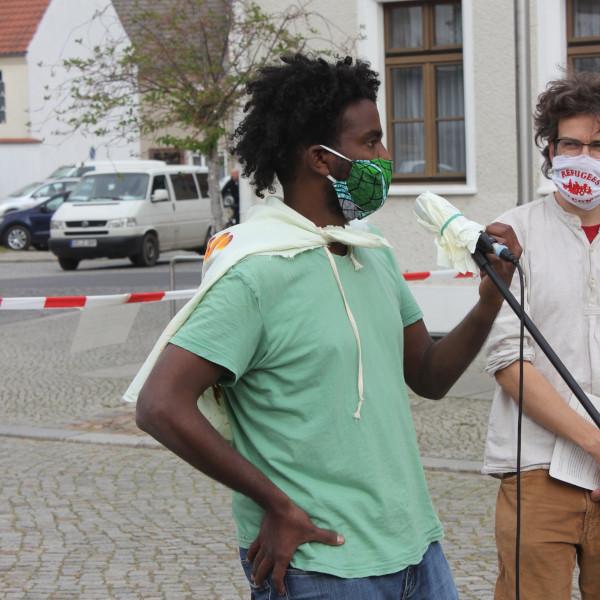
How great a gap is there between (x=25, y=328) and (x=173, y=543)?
408 inches

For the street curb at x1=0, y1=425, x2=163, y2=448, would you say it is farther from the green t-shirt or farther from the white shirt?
the green t-shirt

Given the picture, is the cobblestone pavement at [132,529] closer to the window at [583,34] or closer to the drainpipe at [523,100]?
the drainpipe at [523,100]

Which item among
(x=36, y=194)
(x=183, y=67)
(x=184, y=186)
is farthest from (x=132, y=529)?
(x=36, y=194)

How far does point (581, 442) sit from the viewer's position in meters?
3.38

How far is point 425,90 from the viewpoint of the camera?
1302 cm

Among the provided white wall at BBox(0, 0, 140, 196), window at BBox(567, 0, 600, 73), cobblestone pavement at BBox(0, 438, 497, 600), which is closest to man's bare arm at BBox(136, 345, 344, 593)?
cobblestone pavement at BBox(0, 438, 497, 600)

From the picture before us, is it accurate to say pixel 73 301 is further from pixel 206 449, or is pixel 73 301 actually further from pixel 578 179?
pixel 206 449

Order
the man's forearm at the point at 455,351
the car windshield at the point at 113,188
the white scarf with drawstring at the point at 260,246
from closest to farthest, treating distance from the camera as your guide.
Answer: the white scarf with drawstring at the point at 260,246 → the man's forearm at the point at 455,351 → the car windshield at the point at 113,188

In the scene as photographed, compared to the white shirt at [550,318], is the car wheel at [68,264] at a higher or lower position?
lower

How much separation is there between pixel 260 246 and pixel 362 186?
266mm

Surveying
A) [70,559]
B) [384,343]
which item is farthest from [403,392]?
[70,559]

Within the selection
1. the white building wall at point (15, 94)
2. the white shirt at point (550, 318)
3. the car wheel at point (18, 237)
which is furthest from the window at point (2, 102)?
the white shirt at point (550, 318)

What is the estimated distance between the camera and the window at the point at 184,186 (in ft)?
84.9

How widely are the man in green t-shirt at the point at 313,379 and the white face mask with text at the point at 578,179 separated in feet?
2.42
